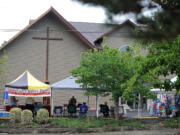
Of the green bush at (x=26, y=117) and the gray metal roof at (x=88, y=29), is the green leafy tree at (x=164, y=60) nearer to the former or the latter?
the green bush at (x=26, y=117)

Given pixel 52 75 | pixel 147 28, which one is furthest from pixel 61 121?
pixel 147 28

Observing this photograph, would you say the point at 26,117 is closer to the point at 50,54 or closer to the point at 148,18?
the point at 50,54

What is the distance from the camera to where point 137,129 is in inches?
636

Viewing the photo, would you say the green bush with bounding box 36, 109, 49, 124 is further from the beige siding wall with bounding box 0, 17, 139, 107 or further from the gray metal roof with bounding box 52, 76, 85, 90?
the beige siding wall with bounding box 0, 17, 139, 107

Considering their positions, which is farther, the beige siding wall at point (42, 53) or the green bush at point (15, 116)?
the beige siding wall at point (42, 53)

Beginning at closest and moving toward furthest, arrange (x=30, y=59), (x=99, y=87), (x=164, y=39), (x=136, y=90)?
(x=164, y=39), (x=136, y=90), (x=99, y=87), (x=30, y=59)

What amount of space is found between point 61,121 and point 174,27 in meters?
14.1

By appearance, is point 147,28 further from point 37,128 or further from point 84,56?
point 84,56

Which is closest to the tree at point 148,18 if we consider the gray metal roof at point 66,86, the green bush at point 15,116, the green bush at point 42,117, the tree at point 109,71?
the tree at point 109,71

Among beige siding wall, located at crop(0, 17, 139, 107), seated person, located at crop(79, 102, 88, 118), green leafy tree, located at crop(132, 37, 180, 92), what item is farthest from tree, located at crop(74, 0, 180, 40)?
beige siding wall, located at crop(0, 17, 139, 107)

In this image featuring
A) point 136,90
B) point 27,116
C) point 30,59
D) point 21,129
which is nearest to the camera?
point 21,129

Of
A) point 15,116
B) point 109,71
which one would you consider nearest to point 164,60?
point 109,71

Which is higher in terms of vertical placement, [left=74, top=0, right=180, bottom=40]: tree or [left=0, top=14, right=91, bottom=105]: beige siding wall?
[left=0, top=14, right=91, bottom=105]: beige siding wall

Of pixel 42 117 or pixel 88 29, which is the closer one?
pixel 42 117
